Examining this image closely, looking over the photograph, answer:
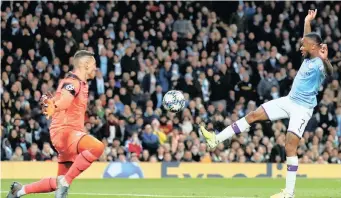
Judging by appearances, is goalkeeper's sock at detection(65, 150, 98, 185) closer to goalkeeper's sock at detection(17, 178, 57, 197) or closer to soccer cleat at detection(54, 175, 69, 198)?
soccer cleat at detection(54, 175, 69, 198)

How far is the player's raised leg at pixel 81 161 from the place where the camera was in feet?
39.5

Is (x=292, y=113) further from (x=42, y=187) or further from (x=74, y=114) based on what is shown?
(x=42, y=187)

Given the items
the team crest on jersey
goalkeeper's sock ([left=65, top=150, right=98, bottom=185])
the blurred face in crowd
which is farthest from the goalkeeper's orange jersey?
the blurred face in crowd

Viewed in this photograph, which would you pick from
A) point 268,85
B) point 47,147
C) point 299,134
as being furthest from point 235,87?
point 299,134

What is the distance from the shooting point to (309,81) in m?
14.3

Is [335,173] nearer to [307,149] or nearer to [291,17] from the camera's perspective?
[307,149]

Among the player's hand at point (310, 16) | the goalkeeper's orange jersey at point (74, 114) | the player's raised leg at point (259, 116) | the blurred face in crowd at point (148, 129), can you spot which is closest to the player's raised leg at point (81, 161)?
the goalkeeper's orange jersey at point (74, 114)

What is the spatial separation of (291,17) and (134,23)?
233 inches

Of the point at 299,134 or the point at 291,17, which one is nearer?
the point at 299,134

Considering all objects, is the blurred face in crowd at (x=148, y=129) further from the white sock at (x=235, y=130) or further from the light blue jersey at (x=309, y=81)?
the light blue jersey at (x=309, y=81)

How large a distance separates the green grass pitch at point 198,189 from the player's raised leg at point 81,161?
3392 mm

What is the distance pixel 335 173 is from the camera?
2592 cm

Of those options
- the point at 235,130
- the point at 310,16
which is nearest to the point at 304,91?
the point at 235,130

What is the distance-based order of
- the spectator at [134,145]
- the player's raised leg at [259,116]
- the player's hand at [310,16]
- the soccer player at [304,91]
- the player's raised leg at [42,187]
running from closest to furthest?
the player's raised leg at [42,187] < the soccer player at [304,91] < the player's raised leg at [259,116] < the player's hand at [310,16] < the spectator at [134,145]
